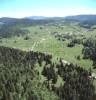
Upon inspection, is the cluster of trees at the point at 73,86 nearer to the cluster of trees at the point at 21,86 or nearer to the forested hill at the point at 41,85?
the forested hill at the point at 41,85

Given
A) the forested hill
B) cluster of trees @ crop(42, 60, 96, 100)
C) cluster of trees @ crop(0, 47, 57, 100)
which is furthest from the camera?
cluster of trees @ crop(42, 60, 96, 100)

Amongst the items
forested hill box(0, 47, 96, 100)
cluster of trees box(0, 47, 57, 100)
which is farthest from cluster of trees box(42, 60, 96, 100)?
cluster of trees box(0, 47, 57, 100)

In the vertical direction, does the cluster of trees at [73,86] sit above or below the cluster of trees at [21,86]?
below

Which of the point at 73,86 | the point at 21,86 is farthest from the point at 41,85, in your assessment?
the point at 73,86

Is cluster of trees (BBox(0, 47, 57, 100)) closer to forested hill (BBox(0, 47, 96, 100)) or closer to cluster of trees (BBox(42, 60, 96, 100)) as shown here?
forested hill (BBox(0, 47, 96, 100))

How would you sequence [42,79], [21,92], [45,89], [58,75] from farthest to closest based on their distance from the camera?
1. [58,75]
2. [42,79]
3. [45,89]
4. [21,92]

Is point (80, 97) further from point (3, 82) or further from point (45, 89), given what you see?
A: point (3, 82)

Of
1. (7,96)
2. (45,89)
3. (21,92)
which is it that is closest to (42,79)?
(45,89)

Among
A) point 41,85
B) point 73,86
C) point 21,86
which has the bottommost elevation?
point 73,86

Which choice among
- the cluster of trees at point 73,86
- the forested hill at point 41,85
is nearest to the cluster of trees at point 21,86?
the forested hill at point 41,85

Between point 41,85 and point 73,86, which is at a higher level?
point 41,85

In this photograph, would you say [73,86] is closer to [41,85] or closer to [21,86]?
[41,85]
